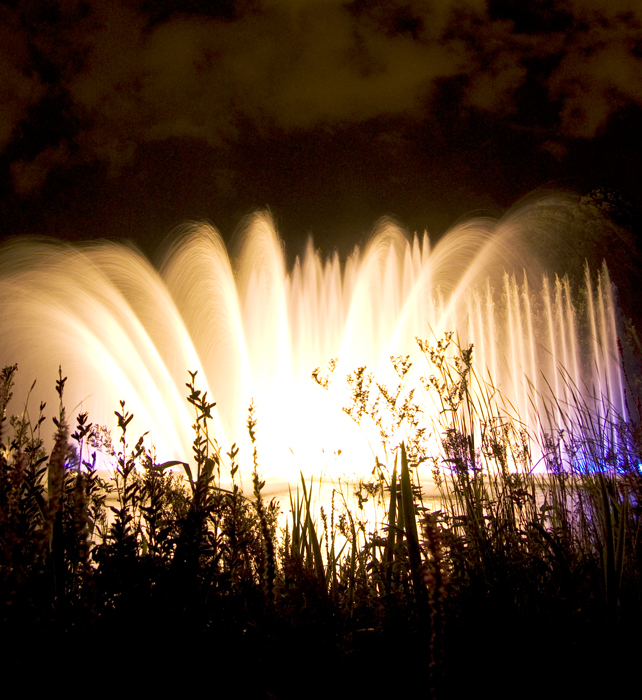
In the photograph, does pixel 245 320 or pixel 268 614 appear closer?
pixel 268 614

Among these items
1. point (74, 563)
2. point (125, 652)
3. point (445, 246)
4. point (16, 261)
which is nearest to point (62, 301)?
point (16, 261)

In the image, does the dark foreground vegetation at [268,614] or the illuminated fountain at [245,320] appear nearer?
the dark foreground vegetation at [268,614]

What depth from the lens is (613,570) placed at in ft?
7.45

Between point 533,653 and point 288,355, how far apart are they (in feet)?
41.0

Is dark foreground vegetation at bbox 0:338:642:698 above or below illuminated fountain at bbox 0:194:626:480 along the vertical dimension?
below

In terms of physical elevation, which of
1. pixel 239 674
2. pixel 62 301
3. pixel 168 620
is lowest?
pixel 239 674

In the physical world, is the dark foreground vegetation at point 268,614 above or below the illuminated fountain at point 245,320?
below

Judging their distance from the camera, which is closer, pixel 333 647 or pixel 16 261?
pixel 333 647

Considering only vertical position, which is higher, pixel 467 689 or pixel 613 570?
pixel 613 570

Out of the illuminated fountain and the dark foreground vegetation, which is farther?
the illuminated fountain

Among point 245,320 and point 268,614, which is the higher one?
point 245,320

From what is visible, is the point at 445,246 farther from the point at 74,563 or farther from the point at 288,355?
the point at 74,563

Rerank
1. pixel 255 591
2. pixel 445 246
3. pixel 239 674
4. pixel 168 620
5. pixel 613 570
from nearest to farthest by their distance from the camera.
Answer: pixel 168 620 → pixel 239 674 → pixel 255 591 → pixel 613 570 → pixel 445 246

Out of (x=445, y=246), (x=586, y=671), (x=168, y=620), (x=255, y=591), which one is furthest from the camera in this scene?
(x=445, y=246)
